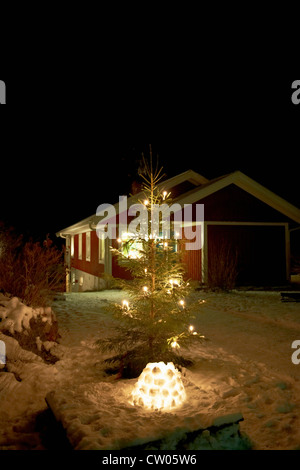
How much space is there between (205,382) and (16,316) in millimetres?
2934

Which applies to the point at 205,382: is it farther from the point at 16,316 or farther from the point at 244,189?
the point at 244,189

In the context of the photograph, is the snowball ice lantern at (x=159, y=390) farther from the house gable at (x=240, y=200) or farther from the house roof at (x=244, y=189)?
the house gable at (x=240, y=200)

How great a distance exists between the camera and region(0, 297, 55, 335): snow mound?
5.35m

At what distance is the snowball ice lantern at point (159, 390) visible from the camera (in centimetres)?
364

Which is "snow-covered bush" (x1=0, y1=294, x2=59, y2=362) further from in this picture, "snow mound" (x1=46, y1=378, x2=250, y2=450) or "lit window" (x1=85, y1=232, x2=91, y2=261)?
"lit window" (x1=85, y1=232, x2=91, y2=261)

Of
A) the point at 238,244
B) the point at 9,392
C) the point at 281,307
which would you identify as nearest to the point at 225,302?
the point at 281,307

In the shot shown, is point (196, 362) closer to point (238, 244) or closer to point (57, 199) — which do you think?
point (238, 244)

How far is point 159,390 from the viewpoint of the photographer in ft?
12.0

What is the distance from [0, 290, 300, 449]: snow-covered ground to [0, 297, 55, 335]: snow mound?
43 cm

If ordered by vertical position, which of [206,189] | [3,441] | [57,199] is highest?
[57,199]

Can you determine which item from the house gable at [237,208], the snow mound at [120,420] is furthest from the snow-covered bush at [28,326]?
the house gable at [237,208]

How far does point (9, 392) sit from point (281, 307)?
23.3 ft

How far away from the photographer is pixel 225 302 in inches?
405

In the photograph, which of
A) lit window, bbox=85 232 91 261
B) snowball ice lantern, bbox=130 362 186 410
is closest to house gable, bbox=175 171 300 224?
lit window, bbox=85 232 91 261
